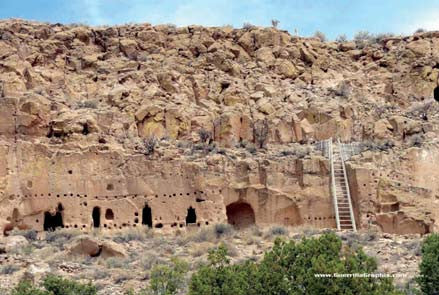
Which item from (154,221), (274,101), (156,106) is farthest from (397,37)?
(154,221)

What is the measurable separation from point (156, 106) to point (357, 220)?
9271 mm

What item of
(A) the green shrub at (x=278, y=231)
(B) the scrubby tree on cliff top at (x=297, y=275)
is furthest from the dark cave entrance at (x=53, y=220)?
(B) the scrubby tree on cliff top at (x=297, y=275)

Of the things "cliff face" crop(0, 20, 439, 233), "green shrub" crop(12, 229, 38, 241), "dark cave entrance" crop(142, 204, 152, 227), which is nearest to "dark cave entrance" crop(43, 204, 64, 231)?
"cliff face" crop(0, 20, 439, 233)

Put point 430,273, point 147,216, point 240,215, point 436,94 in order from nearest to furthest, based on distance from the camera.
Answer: point 430,273, point 147,216, point 240,215, point 436,94

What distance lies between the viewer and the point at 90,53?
42.1 m

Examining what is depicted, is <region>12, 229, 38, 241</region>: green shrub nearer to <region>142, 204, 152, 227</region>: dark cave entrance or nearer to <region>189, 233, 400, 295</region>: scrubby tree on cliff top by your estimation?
<region>142, 204, 152, 227</region>: dark cave entrance

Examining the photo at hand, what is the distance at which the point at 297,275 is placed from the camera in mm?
23156

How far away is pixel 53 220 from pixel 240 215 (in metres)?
6.69

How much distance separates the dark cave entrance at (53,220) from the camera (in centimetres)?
3516

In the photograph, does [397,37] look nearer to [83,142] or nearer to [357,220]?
[357,220]

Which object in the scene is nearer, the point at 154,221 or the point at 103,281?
the point at 103,281

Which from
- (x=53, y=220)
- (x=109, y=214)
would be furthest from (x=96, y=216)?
(x=53, y=220)

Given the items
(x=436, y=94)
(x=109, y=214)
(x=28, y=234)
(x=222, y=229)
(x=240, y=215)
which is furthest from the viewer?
(x=436, y=94)

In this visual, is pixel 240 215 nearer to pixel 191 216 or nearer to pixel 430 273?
pixel 191 216
